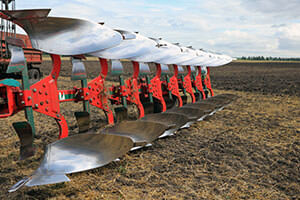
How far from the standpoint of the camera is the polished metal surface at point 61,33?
2.64m

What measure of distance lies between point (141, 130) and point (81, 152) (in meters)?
1.12

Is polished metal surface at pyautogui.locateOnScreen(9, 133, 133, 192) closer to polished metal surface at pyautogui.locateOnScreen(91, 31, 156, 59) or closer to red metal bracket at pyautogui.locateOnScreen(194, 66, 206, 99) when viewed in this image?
polished metal surface at pyautogui.locateOnScreen(91, 31, 156, 59)

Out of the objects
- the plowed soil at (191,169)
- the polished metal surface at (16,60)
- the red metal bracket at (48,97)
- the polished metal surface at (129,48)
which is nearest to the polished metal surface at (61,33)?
the polished metal surface at (16,60)

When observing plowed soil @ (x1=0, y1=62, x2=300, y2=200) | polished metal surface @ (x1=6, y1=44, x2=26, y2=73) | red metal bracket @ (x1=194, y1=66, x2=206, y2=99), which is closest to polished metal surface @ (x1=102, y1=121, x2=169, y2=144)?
plowed soil @ (x1=0, y1=62, x2=300, y2=200)

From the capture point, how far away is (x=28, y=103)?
2.86 m

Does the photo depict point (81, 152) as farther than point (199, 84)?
No

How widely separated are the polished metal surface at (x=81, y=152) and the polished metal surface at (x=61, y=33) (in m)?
0.98

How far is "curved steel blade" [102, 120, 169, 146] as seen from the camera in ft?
12.1

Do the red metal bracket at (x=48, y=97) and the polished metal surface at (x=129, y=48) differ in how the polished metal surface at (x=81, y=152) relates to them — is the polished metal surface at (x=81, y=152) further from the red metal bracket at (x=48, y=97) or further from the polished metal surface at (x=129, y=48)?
the polished metal surface at (x=129, y=48)

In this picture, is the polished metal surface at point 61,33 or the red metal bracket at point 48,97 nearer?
the polished metal surface at point 61,33

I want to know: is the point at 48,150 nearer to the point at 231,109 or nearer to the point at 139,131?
the point at 139,131

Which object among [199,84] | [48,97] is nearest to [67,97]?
[48,97]

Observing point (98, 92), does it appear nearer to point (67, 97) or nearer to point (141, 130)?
point (67, 97)

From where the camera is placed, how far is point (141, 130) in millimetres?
3793
